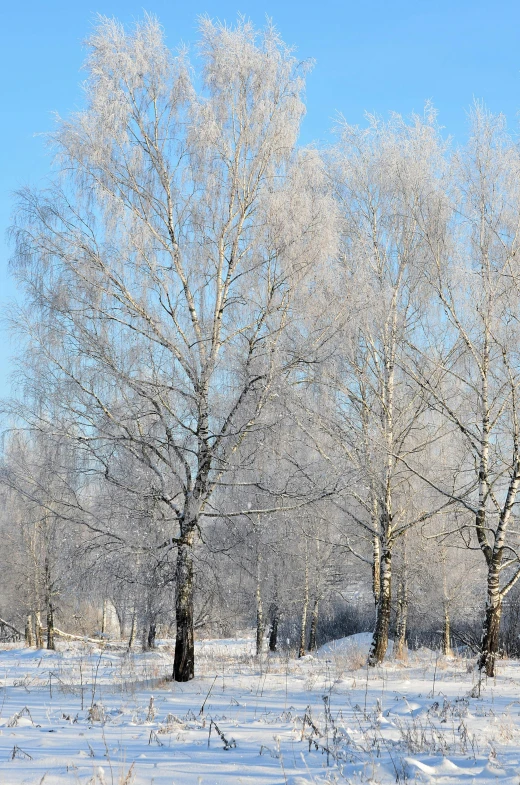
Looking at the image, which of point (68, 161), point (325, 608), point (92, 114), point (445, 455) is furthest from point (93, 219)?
point (325, 608)

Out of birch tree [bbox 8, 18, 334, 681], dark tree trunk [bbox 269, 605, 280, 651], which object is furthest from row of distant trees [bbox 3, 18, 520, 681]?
dark tree trunk [bbox 269, 605, 280, 651]

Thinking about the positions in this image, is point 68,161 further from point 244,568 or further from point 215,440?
point 244,568

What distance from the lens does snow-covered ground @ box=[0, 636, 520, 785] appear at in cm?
382

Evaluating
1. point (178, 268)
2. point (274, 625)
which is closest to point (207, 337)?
point (178, 268)

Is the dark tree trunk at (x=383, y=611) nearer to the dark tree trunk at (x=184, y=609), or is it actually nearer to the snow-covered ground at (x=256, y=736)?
the snow-covered ground at (x=256, y=736)

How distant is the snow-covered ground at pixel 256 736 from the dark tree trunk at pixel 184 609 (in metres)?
0.45

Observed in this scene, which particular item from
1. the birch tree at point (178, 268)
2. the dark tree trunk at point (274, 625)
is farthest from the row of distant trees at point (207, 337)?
the dark tree trunk at point (274, 625)

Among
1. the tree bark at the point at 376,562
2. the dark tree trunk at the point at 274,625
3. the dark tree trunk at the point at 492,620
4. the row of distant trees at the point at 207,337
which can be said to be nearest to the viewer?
the row of distant trees at the point at 207,337

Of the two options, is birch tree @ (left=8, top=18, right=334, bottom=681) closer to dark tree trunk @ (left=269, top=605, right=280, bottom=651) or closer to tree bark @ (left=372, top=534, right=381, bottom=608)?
tree bark @ (left=372, top=534, right=381, bottom=608)

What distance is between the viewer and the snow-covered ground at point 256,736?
12.5 ft

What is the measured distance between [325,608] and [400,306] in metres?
22.3

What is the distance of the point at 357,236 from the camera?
1400cm

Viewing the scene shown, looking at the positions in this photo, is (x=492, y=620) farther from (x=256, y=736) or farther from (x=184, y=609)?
(x=256, y=736)

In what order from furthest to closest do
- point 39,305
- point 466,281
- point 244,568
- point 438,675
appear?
1. point 466,281
2. point 438,675
3. point 244,568
4. point 39,305
